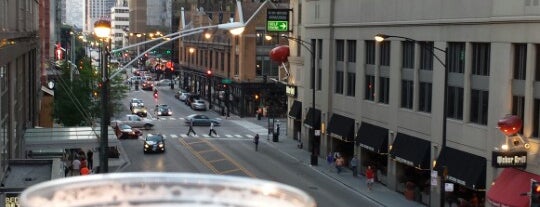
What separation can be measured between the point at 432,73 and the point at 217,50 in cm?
6091

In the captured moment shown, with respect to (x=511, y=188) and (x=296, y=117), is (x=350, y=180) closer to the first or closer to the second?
(x=511, y=188)

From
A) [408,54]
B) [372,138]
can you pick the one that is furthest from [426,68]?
[372,138]

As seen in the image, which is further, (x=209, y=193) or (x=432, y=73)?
(x=432, y=73)

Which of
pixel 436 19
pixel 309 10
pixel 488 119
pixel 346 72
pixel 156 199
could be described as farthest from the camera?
pixel 309 10

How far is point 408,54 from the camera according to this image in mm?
37562

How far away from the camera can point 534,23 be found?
26531 millimetres

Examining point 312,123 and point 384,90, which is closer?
point 384,90

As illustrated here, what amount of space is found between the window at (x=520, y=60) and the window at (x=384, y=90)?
39.7 feet

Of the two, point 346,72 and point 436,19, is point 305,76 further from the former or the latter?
point 436,19

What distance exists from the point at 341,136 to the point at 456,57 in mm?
13828

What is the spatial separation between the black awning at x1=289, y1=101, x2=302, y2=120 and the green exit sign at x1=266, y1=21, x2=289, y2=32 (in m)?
6.17

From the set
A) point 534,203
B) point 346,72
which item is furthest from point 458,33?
point 346,72

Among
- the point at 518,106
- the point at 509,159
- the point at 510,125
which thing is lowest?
the point at 509,159

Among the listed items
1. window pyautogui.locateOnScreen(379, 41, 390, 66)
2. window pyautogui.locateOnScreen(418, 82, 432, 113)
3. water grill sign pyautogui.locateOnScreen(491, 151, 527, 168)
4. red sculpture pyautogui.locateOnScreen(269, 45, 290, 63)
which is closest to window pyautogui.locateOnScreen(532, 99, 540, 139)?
water grill sign pyautogui.locateOnScreen(491, 151, 527, 168)
